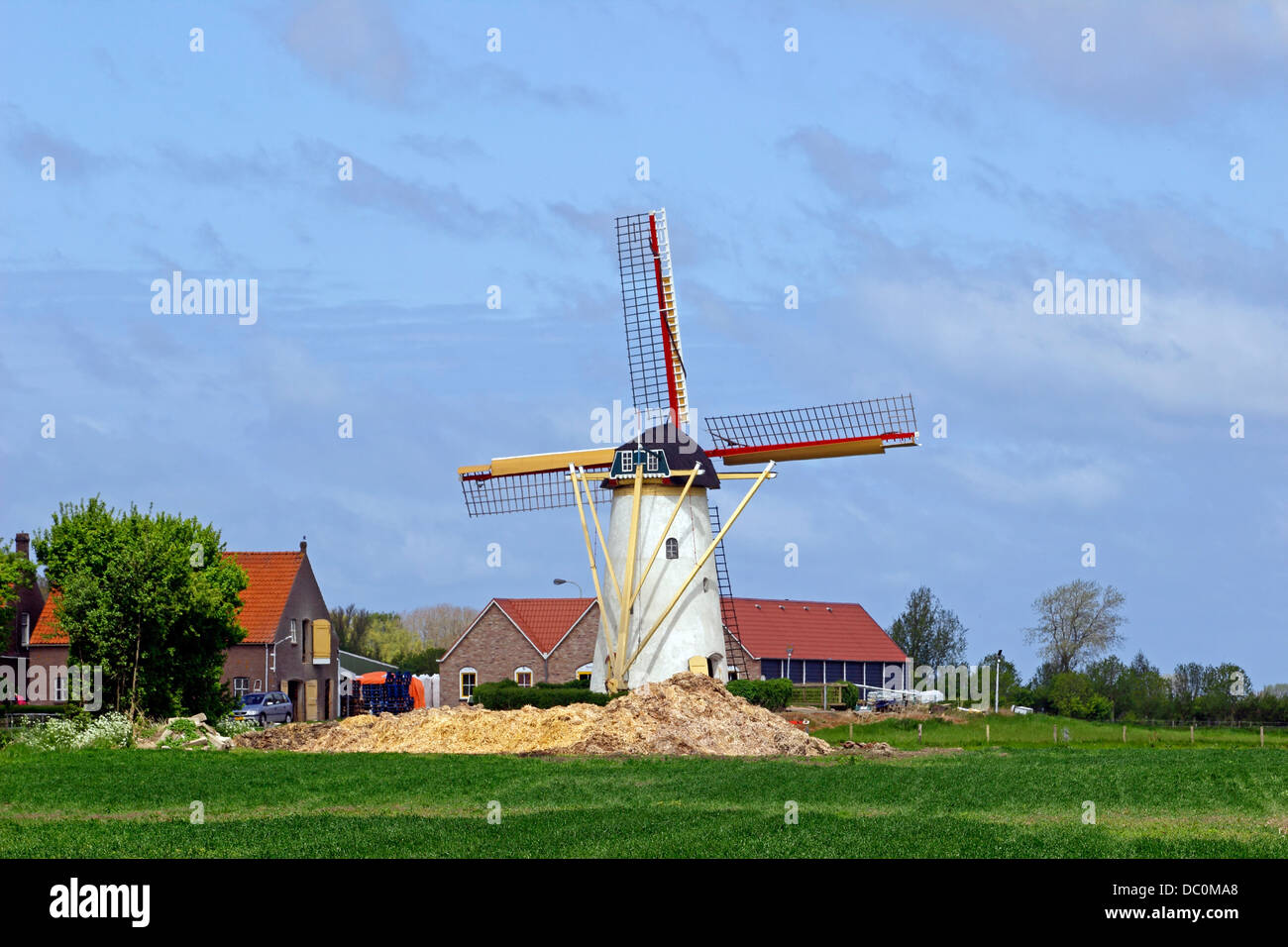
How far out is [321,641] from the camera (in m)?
71.5

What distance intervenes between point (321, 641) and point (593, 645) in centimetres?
1534

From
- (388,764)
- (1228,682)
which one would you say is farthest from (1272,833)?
(1228,682)

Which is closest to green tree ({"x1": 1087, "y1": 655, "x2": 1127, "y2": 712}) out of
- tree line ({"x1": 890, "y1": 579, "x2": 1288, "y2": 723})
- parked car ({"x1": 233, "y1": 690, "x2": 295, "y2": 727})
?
tree line ({"x1": 890, "y1": 579, "x2": 1288, "y2": 723})

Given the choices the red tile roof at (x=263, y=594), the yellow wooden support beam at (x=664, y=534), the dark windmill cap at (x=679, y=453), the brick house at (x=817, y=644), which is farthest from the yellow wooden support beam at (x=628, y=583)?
the brick house at (x=817, y=644)

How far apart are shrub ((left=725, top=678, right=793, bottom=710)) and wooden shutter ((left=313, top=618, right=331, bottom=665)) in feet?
79.8

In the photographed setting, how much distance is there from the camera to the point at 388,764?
3347 centimetres

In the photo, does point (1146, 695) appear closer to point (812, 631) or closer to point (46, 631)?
point (812, 631)

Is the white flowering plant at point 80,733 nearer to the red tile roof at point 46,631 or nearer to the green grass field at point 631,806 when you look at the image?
the green grass field at point 631,806

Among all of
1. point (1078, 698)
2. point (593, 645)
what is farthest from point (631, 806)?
point (1078, 698)

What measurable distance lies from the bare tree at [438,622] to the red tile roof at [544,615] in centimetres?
5865

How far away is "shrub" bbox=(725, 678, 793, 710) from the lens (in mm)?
54469

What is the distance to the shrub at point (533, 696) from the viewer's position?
48938mm
